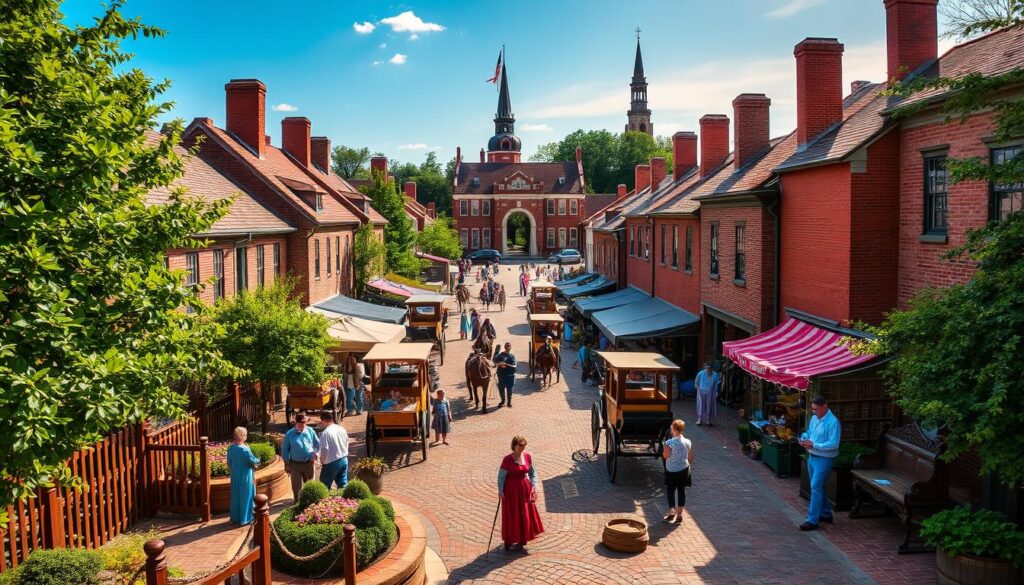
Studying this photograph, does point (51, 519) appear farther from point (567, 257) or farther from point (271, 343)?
point (567, 257)

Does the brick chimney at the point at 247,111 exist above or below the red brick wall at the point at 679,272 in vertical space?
above

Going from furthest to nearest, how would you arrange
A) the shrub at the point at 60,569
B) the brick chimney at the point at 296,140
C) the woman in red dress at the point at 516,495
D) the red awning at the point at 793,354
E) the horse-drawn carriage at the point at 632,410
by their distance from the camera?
1. the brick chimney at the point at 296,140
2. the horse-drawn carriage at the point at 632,410
3. the red awning at the point at 793,354
4. the woman in red dress at the point at 516,495
5. the shrub at the point at 60,569

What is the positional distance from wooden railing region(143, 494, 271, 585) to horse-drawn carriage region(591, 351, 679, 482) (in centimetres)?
830

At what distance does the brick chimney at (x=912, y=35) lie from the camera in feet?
54.5

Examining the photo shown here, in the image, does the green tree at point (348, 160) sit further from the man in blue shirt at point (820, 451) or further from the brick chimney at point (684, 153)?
the man in blue shirt at point (820, 451)

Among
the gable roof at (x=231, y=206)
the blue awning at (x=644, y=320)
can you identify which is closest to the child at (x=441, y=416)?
the gable roof at (x=231, y=206)

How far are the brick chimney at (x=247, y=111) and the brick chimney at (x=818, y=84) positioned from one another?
750 inches

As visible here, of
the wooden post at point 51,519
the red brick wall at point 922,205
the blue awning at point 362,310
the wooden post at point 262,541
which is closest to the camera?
the wooden post at point 262,541

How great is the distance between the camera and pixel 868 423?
556 inches

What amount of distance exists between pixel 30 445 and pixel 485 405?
15663 mm

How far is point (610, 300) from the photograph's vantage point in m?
33.2

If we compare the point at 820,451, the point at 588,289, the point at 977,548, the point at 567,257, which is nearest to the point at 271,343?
the point at 820,451

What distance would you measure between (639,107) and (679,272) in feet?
357

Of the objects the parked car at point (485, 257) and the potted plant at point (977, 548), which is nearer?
the potted plant at point (977, 548)
